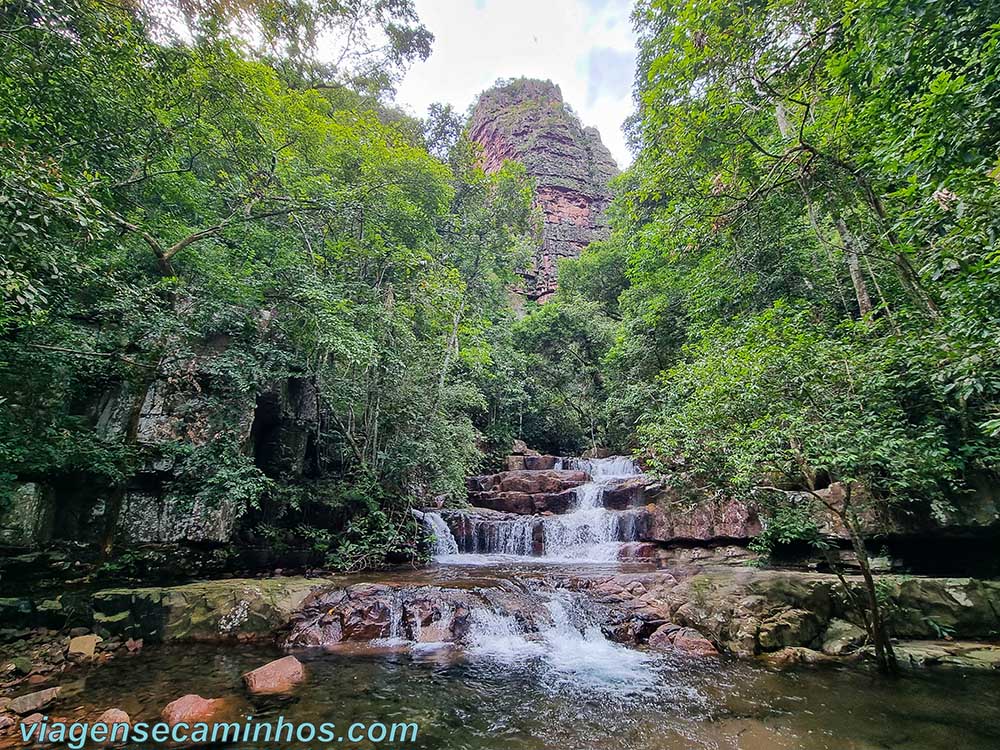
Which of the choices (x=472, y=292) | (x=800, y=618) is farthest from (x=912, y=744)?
(x=472, y=292)

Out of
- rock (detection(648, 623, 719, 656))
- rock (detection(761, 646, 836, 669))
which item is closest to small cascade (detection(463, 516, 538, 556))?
rock (detection(648, 623, 719, 656))

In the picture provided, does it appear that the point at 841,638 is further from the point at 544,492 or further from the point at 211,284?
the point at 211,284

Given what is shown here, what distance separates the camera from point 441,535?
42.6ft

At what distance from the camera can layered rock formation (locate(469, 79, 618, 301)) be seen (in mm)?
38219

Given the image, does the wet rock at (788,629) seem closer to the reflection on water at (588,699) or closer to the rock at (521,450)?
→ the reflection on water at (588,699)

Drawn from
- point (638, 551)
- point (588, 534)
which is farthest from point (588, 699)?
point (588, 534)

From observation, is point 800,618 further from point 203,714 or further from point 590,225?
point 590,225

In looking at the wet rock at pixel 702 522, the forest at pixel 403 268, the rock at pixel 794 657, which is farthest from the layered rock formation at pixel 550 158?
the rock at pixel 794 657

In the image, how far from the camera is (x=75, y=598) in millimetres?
6844

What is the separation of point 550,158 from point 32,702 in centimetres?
4519

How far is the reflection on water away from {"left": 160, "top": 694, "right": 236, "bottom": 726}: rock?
0.79 ft

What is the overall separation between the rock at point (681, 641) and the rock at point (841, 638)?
1.43 m

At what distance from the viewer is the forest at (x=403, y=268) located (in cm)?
471

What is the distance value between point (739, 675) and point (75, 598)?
9379 millimetres
